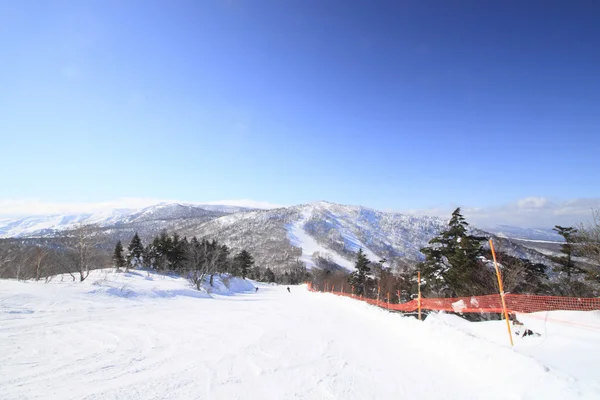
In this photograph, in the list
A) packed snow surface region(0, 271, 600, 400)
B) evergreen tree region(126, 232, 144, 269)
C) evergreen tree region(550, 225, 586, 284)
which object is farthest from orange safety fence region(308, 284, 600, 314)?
evergreen tree region(126, 232, 144, 269)

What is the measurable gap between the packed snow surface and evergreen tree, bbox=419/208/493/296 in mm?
13187

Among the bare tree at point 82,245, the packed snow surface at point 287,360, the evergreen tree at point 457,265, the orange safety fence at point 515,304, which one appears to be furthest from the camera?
the bare tree at point 82,245

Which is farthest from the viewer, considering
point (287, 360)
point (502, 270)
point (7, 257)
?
point (7, 257)

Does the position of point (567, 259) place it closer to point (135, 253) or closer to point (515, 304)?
point (515, 304)

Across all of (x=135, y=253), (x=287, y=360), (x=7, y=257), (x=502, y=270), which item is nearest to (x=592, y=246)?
(x=502, y=270)

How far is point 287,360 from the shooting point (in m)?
6.25

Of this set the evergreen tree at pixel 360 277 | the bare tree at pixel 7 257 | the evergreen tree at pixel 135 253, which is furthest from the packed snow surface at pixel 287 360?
the evergreen tree at pixel 135 253

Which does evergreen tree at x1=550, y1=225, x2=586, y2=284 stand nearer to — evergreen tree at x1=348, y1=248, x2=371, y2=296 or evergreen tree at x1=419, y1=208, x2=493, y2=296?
evergreen tree at x1=419, y1=208, x2=493, y2=296

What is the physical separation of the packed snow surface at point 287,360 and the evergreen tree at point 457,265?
13187mm

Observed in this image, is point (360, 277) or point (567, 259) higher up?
point (567, 259)

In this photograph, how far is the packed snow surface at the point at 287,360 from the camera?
14.7 ft

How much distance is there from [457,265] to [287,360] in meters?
21.0

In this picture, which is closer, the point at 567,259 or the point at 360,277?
the point at 567,259

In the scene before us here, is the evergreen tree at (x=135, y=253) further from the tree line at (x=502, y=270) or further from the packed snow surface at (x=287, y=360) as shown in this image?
the packed snow surface at (x=287, y=360)
